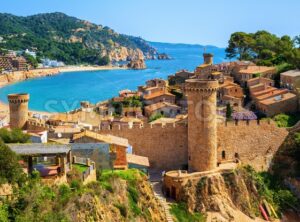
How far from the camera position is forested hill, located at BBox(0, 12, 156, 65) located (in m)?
138

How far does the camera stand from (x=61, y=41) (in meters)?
166

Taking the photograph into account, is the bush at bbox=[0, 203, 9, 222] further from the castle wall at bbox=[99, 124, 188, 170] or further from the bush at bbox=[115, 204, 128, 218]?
the castle wall at bbox=[99, 124, 188, 170]

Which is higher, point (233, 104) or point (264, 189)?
point (233, 104)

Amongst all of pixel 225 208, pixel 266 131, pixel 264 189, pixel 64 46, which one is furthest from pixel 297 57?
pixel 64 46

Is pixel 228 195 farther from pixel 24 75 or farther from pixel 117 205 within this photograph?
pixel 24 75

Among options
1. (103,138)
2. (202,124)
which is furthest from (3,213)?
(202,124)

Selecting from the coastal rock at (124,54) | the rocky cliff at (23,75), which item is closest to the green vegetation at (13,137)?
the rocky cliff at (23,75)

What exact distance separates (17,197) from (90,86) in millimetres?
73608

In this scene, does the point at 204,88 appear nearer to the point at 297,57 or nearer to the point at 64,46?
the point at 297,57

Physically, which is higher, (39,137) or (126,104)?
(39,137)

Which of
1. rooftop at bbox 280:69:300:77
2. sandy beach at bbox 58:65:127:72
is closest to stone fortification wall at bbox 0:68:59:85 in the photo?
sandy beach at bbox 58:65:127:72

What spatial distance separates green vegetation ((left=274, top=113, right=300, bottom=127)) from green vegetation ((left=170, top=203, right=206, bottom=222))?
30.9ft

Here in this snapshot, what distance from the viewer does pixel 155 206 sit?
18188 mm

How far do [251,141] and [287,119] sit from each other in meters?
5.95
